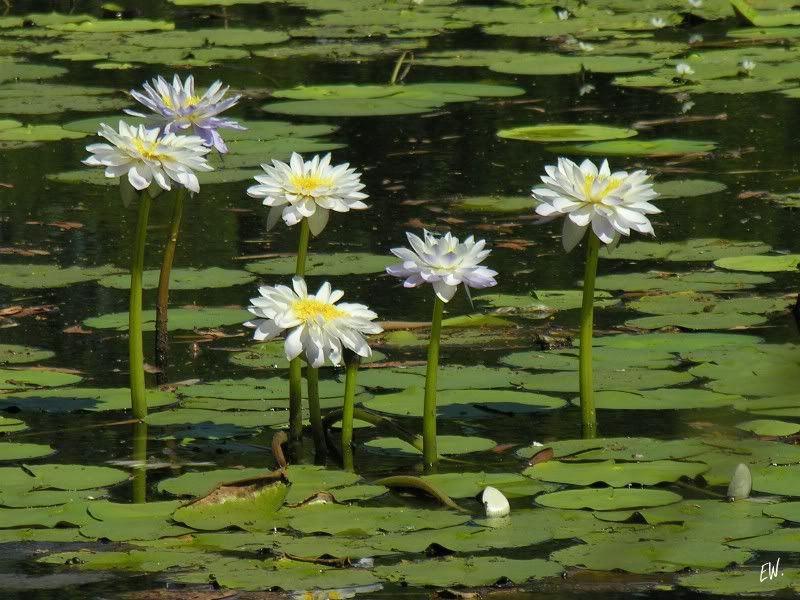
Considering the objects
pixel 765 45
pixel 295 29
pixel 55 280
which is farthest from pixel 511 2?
pixel 55 280

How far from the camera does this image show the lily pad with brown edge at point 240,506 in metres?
3.42

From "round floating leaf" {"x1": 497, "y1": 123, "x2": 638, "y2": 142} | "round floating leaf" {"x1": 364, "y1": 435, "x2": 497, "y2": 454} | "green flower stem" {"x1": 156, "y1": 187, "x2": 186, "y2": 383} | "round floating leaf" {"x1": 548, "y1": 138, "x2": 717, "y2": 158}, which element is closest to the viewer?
"round floating leaf" {"x1": 364, "y1": 435, "x2": 497, "y2": 454}

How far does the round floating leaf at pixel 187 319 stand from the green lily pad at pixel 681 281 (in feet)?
3.89

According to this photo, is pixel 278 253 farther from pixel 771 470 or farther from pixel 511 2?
pixel 511 2

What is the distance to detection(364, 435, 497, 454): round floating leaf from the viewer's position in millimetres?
3994

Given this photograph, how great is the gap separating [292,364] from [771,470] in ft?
3.63

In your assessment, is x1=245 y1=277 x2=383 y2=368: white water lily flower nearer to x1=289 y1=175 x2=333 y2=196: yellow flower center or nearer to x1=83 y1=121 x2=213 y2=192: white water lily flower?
x1=289 y1=175 x2=333 y2=196: yellow flower center

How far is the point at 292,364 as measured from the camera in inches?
158

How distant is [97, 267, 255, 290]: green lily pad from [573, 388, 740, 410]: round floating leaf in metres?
1.66


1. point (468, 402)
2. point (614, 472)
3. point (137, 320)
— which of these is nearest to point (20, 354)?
point (137, 320)

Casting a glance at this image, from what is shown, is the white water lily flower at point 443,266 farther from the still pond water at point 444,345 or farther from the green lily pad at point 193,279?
the green lily pad at point 193,279

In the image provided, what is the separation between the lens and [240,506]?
11.5 feet

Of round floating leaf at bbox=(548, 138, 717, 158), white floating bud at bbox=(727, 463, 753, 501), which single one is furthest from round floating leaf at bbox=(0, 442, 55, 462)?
round floating leaf at bbox=(548, 138, 717, 158)

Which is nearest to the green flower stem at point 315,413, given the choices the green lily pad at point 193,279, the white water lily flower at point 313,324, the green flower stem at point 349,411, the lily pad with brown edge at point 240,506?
the green flower stem at point 349,411
